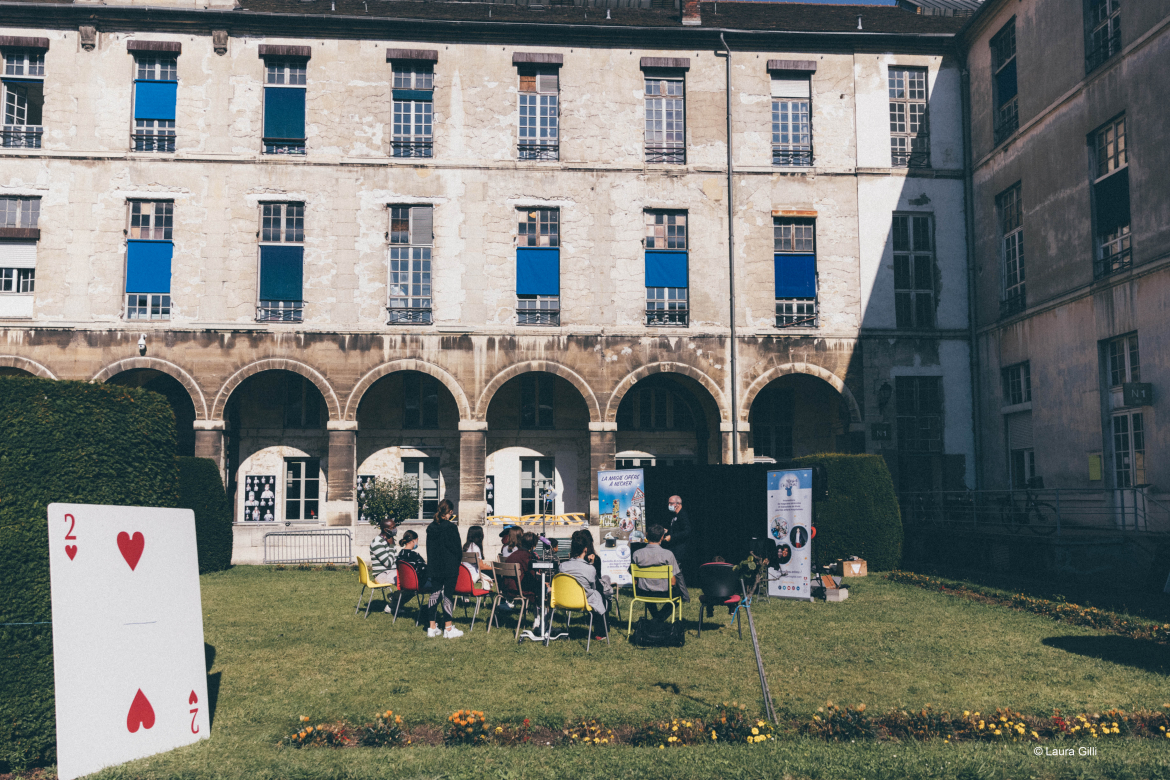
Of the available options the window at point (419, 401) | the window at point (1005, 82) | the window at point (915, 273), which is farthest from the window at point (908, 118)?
the window at point (419, 401)

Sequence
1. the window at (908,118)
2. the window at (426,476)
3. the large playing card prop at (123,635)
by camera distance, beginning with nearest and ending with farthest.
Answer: the large playing card prop at (123,635), the window at (908,118), the window at (426,476)

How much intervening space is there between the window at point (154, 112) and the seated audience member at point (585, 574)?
679 inches

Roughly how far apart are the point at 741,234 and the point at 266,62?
43.2 ft

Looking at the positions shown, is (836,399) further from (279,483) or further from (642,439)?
(279,483)

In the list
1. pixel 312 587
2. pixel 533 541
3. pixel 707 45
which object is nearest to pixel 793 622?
pixel 533 541

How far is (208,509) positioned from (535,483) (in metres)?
8.50

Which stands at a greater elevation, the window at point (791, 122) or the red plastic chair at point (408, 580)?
the window at point (791, 122)

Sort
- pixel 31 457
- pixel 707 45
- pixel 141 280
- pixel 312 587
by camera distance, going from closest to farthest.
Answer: pixel 31 457, pixel 312 587, pixel 141 280, pixel 707 45

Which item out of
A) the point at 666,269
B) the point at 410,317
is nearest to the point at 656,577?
the point at 666,269

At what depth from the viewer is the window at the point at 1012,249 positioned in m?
20.8

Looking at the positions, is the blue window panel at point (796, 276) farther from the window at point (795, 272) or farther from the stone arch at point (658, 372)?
the stone arch at point (658, 372)

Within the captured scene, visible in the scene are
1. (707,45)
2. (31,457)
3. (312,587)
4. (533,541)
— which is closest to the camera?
(31,457)

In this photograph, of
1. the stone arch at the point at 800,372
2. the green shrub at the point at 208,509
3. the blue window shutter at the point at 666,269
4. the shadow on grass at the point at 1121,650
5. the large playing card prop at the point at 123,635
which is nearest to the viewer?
the large playing card prop at the point at 123,635

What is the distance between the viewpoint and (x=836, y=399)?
23109 millimetres
